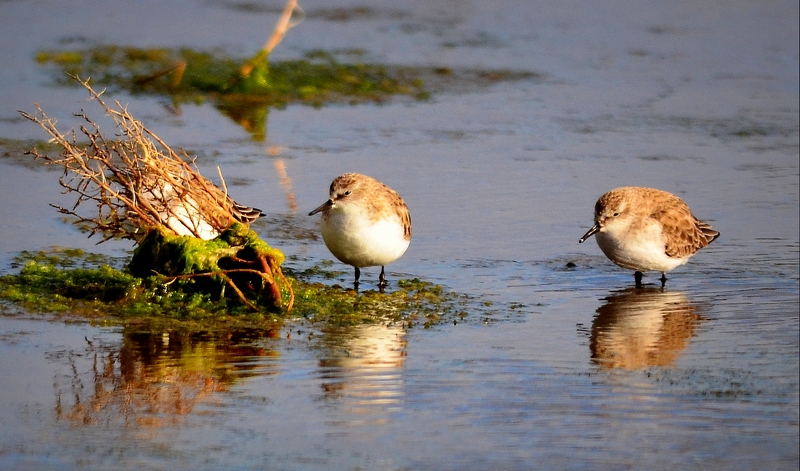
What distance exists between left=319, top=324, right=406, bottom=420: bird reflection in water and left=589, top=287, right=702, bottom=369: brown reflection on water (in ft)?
4.25

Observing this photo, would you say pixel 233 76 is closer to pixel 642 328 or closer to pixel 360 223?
pixel 360 223

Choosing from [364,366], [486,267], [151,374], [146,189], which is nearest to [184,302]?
[146,189]

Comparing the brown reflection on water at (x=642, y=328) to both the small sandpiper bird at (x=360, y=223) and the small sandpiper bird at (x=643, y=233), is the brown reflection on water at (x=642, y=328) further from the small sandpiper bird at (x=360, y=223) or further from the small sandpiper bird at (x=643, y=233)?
the small sandpiper bird at (x=360, y=223)

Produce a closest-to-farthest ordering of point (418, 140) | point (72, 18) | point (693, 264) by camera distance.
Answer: point (693, 264) → point (418, 140) → point (72, 18)

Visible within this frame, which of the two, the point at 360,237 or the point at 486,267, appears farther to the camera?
the point at 486,267

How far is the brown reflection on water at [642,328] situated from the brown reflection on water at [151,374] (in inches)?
85.4

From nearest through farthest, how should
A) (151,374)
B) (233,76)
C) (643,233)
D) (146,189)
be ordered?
(151,374)
(146,189)
(643,233)
(233,76)

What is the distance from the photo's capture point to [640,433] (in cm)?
638

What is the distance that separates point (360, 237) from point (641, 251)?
2.29m

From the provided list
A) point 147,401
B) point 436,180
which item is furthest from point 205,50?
point 147,401

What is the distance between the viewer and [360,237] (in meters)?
9.06

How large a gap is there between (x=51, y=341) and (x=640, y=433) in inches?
143

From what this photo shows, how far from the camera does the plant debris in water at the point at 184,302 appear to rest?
27.0 feet

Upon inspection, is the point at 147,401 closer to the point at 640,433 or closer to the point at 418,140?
the point at 640,433
